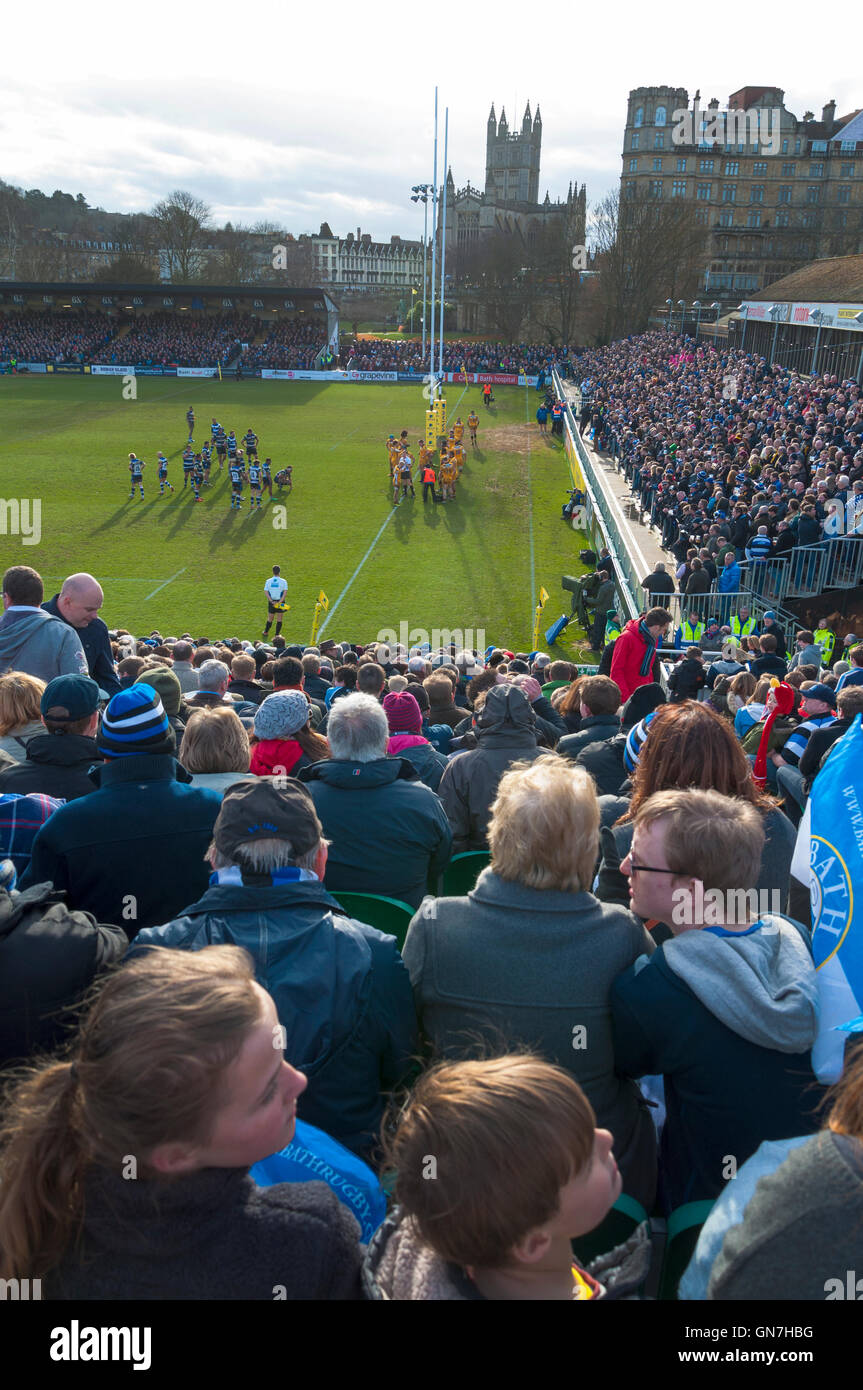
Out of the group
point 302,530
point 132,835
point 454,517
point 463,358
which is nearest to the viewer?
point 132,835

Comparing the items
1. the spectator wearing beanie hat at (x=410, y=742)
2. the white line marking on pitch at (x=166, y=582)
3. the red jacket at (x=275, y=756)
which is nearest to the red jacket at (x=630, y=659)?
the spectator wearing beanie hat at (x=410, y=742)

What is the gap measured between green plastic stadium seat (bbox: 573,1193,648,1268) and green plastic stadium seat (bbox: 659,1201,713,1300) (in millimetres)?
93

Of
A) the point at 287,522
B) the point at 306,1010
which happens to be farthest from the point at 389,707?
the point at 287,522

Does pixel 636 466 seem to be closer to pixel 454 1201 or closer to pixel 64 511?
pixel 64 511

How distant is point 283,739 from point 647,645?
5298 mm

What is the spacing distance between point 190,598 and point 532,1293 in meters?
18.7

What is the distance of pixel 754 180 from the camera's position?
7612 centimetres

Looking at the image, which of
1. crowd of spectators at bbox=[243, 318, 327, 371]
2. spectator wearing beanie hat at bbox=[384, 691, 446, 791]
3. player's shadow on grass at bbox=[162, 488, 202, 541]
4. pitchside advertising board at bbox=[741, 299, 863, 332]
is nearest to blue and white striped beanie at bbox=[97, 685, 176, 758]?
spectator wearing beanie hat at bbox=[384, 691, 446, 791]

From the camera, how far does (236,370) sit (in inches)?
2296

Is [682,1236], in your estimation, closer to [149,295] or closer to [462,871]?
[462,871]

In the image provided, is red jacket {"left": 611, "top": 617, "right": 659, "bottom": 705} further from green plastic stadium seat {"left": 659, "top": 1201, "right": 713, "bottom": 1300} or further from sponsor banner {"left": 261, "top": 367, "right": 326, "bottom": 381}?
sponsor banner {"left": 261, "top": 367, "right": 326, "bottom": 381}

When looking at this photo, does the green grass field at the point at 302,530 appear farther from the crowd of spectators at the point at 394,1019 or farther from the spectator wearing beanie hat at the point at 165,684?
the crowd of spectators at the point at 394,1019

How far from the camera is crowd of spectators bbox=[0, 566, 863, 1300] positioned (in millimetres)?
1551

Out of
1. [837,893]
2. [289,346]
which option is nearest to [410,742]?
[837,893]
